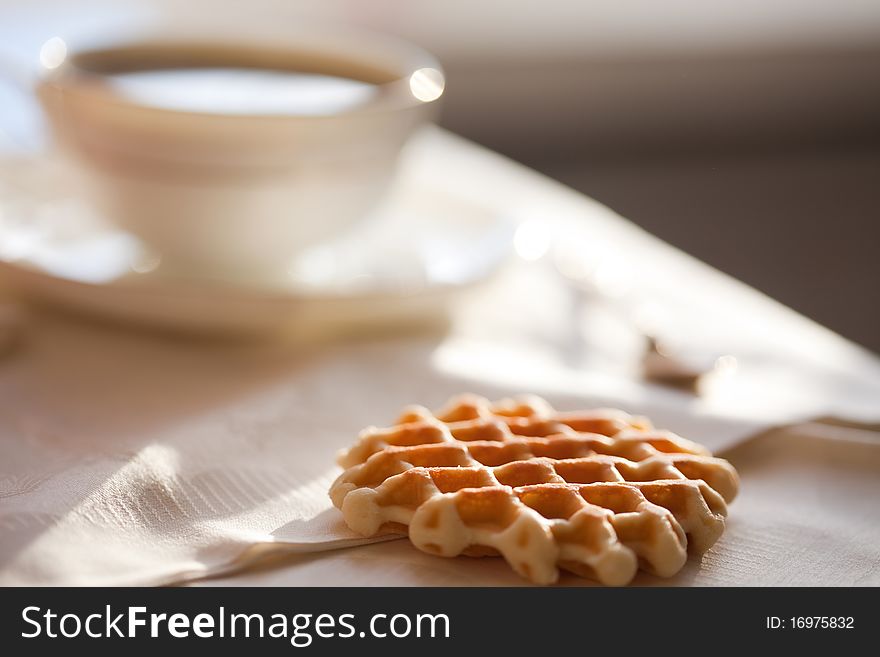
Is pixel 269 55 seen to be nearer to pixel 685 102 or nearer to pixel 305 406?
pixel 305 406

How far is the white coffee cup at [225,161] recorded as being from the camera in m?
0.70

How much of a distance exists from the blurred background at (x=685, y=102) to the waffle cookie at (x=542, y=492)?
1.36 metres

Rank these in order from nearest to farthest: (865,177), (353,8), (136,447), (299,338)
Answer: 1. (136,447)
2. (299,338)
3. (353,8)
4. (865,177)

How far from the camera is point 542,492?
481 millimetres

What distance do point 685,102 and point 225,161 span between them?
5.62ft

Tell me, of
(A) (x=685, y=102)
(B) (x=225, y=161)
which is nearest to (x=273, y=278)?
(B) (x=225, y=161)

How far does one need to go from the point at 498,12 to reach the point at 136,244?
1.45 m

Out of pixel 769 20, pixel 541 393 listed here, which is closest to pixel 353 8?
pixel 769 20

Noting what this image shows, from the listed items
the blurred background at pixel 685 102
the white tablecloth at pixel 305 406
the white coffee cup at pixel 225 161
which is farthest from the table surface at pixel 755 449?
the blurred background at pixel 685 102

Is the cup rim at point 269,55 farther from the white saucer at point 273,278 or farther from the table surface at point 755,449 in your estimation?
the table surface at point 755,449
